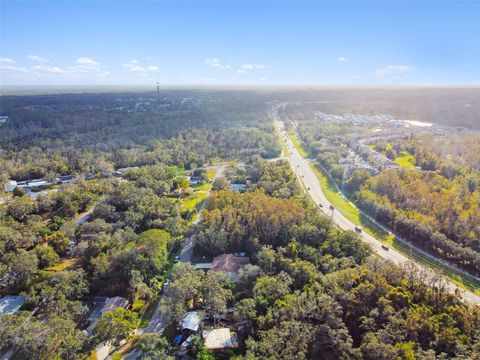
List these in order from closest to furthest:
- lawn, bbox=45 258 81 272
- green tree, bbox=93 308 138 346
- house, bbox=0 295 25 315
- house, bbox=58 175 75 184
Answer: green tree, bbox=93 308 138 346
house, bbox=0 295 25 315
lawn, bbox=45 258 81 272
house, bbox=58 175 75 184

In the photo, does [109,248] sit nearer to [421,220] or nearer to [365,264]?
[365,264]

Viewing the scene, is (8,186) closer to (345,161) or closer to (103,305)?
(103,305)

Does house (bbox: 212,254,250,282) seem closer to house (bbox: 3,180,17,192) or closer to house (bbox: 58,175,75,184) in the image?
house (bbox: 58,175,75,184)

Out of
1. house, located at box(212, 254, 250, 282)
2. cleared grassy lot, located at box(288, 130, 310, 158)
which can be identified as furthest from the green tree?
cleared grassy lot, located at box(288, 130, 310, 158)

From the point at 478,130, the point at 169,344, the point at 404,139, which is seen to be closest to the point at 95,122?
the point at 169,344

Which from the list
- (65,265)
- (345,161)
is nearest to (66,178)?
(65,265)

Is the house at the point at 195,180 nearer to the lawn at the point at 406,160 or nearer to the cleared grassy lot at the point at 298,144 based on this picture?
the cleared grassy lot at the point at 298,144
